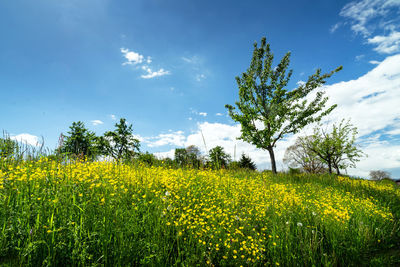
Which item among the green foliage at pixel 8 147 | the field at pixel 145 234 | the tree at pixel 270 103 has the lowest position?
the field at pixel 145 234

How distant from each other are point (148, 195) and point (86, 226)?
1.51 m

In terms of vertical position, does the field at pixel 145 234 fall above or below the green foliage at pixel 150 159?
below

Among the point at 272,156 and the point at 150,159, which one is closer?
the point at 150,159

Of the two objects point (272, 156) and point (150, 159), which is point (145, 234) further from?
point (272, 156)

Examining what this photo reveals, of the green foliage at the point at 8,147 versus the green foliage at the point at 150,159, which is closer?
the green foliage at the point at 8,147

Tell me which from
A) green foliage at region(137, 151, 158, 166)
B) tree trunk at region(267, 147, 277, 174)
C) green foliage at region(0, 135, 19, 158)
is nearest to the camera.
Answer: green foliage at region(0, 135, 19, 158)

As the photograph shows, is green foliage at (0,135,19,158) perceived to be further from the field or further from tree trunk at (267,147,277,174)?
tree trunk at (267,147,277,174)

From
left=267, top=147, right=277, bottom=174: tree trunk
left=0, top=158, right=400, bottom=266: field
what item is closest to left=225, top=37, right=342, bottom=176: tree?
left=267, top=147, right=277, bottom=174: tree trunk

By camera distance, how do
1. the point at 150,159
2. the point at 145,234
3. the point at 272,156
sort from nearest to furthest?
the point at 145,234, the point at 150,159, the point at 272,156

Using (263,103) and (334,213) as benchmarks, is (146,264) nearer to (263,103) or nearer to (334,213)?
(334,213)

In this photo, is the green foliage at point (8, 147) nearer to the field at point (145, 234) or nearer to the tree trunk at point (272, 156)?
the field at point (145, 234)

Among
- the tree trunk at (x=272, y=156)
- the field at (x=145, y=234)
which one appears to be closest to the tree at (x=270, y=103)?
the tree trunk at (x=272, y=156)

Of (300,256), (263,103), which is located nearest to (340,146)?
(263,103)

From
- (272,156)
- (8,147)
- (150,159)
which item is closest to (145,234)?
(8,147)
